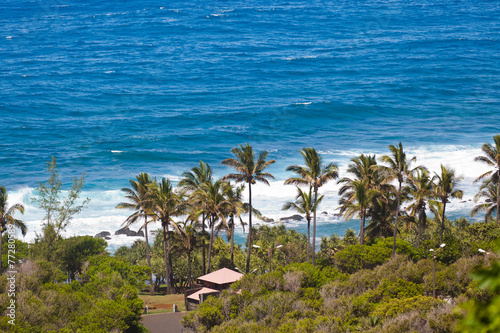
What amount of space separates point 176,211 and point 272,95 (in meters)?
83.3

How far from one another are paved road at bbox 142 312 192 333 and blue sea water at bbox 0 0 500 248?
31246 millimetres

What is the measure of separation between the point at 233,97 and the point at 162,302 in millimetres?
84283

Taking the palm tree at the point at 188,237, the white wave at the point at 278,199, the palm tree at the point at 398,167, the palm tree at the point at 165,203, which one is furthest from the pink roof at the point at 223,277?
the white wave at the point at 278,199

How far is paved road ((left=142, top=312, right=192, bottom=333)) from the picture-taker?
35.1 m

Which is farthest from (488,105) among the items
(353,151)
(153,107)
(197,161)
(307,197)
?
(307,197)

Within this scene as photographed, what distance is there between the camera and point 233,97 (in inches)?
4899

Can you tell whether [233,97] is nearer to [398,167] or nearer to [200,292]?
[398,167]

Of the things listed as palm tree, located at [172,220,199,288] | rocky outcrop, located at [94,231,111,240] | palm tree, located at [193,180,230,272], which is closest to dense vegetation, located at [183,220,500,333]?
palm tree, located at [193,180,230,272]

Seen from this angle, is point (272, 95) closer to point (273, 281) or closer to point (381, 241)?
point (381, 241)

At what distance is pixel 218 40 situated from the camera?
178750 millimetres

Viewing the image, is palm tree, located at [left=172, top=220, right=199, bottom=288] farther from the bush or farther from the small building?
the bush

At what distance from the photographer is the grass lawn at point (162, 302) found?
1681 inches

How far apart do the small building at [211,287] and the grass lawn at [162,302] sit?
2229 mm

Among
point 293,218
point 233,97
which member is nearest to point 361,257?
point 293,218
